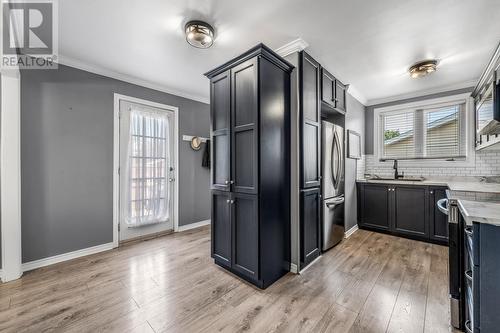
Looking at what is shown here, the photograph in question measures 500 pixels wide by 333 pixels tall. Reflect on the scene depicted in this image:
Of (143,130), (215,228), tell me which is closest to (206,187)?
(143,130)

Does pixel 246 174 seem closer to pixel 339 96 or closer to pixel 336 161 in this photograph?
A: pixel 336 161

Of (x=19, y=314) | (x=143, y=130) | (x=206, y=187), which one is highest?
(x=143, y=130)

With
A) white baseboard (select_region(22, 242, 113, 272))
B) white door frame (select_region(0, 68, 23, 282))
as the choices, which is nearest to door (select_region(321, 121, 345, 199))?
white baseboard (select_region(22, 242, 113, 272))

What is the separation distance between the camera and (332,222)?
3.00 meters

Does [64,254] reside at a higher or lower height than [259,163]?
lower

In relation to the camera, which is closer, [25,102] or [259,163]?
[259,163]

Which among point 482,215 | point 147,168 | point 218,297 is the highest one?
point 147,168

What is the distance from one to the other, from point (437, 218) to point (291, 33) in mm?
3399

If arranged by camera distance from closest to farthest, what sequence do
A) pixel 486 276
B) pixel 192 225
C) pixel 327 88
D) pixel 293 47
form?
pixel 486 276
pixel 293 47
pixel 327 88
pixel 192 225

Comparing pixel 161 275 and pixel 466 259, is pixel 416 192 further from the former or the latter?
pixel 161 275

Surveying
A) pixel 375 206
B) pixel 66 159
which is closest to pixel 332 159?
pixel 375 206

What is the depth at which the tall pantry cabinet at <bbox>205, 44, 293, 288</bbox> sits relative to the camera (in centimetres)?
203

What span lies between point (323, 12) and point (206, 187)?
3407mm

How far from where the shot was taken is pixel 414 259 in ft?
8.82
